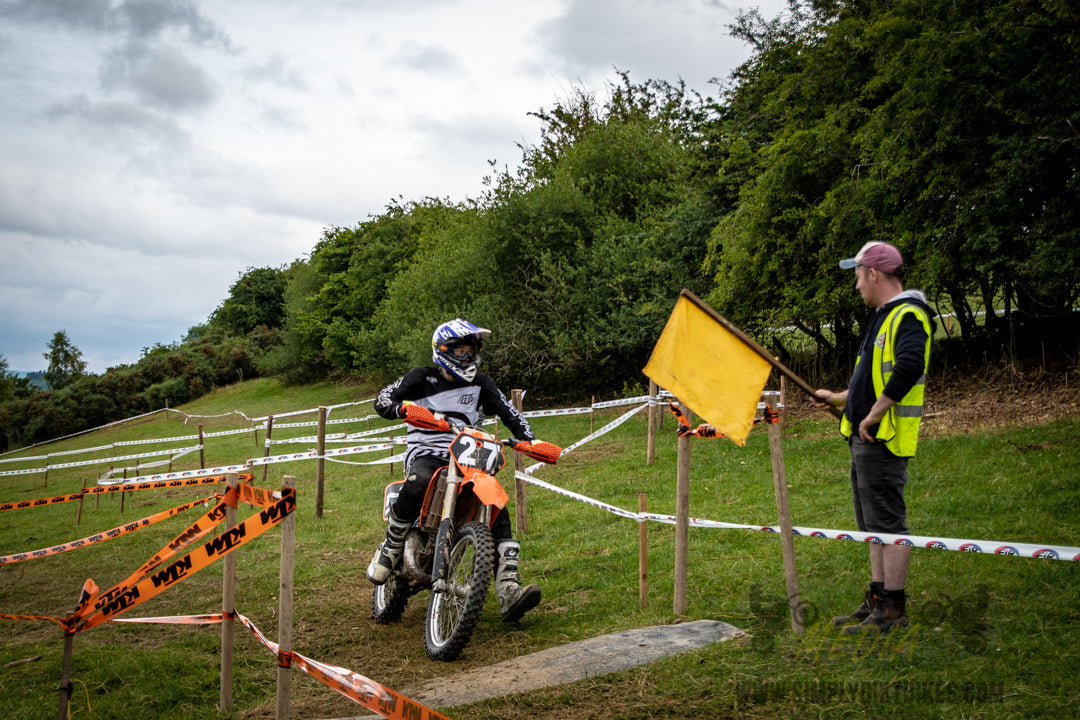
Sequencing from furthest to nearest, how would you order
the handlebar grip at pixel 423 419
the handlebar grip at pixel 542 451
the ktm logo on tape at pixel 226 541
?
the handlebar grip at pixel 542 451 → the handlebar grip at pixel 423 419 → the ktm logo on tape at pixel 226 541

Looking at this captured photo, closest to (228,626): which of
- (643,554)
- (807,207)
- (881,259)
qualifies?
(643,554)

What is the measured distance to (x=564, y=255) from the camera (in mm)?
24141

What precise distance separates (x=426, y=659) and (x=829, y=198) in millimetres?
10381

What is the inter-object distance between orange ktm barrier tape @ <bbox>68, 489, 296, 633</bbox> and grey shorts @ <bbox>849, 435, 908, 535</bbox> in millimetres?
3132

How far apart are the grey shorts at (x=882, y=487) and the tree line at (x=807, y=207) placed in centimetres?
674

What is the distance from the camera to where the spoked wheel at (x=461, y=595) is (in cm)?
463

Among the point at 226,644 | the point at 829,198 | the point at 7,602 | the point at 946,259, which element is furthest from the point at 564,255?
the point at 226,644

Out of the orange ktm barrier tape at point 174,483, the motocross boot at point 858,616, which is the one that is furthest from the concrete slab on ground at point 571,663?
the orange ktm barrier tape at point 174,483

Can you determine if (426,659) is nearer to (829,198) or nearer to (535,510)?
(535,510)

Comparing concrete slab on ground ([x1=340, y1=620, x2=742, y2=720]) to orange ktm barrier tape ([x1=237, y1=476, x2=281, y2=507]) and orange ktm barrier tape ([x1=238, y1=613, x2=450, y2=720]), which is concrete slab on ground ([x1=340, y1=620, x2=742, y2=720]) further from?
orange ktm barrier tape ([x1=237, y1=476, x2=281, y2=507])

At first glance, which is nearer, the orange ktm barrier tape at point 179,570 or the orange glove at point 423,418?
the orange ktm barrier tape at point 179,570

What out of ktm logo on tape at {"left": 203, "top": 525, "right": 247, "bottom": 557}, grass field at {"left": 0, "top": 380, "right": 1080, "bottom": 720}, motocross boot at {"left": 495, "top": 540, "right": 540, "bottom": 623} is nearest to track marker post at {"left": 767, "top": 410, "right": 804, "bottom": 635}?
grass field at {"left": 0, "top": 380, "right": 1080, "bottom": 720}

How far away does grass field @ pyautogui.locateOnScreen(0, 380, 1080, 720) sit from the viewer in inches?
141

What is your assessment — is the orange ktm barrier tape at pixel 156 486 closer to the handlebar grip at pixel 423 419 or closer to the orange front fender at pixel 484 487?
the handlebar grip at pixel 423 419
